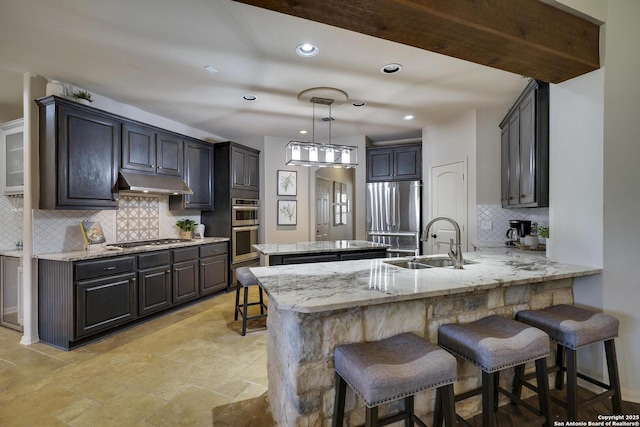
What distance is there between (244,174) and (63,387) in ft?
11.2

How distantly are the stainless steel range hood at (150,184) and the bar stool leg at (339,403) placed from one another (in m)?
3.10

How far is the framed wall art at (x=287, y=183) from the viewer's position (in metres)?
5.41

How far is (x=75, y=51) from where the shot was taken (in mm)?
2480

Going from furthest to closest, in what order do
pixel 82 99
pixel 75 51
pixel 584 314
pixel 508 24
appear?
pixel 82 99 < pixel 75 51 < pixel 584 314 < pixel 508 24

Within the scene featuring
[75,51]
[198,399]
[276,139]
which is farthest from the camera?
[276,139]

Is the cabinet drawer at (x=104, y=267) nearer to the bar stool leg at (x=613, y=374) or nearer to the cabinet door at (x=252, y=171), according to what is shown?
the cabinet door at (x=252, y=171)

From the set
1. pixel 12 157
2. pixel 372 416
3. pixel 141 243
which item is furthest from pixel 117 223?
pixel 372 416

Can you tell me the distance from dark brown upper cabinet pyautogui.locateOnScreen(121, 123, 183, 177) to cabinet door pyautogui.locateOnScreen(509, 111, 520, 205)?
13.5ft

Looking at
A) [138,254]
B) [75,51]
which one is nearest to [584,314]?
[138,254]

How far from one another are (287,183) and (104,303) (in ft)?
10.7

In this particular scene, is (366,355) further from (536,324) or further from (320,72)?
(320,72)

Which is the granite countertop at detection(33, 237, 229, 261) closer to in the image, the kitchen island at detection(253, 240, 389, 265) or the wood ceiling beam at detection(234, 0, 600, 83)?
the kitchen island at detection(253, 240, 389, 265)

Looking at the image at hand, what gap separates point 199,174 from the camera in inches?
178

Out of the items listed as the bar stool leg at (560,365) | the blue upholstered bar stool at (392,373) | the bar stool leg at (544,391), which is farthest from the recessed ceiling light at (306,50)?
the bar stool leg at (560,365)
